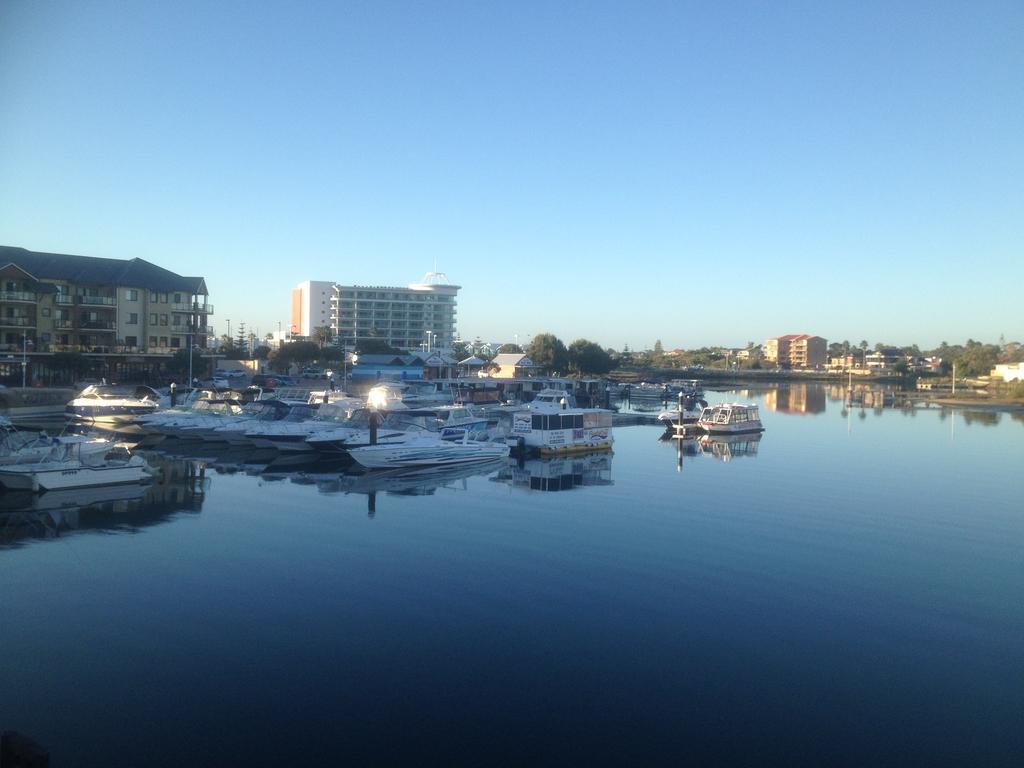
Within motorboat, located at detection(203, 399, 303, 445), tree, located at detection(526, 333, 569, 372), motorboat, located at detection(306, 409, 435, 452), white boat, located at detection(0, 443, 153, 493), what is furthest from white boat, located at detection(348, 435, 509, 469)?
tree, located at detection(526, 333, 569, 372)

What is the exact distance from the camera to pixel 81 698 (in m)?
9.72

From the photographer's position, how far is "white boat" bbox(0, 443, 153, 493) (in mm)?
21828

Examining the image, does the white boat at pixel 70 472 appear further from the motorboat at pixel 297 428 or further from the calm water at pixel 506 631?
the motorboat at pixel 297 428

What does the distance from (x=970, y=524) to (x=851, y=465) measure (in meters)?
12.7

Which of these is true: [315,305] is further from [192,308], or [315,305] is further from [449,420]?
[449,420]

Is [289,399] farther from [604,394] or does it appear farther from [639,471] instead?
[604,394]

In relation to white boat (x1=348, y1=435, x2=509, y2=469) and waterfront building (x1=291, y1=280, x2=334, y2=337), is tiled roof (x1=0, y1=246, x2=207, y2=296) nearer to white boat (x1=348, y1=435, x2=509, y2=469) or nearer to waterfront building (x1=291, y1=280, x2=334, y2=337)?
white boat (x1=348, y1=435, x2=509, y2=469)

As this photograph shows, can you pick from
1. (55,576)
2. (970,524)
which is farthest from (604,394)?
(55,576)

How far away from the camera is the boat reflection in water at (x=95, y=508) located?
18328 mm

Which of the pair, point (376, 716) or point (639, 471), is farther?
point (639, 471)

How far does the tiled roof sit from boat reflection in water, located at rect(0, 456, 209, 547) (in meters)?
39.7

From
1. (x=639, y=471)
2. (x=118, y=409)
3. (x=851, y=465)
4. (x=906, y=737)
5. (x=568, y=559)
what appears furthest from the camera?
(x=118, y=409)

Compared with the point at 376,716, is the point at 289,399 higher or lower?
higher

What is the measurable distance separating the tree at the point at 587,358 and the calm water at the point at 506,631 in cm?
6766
